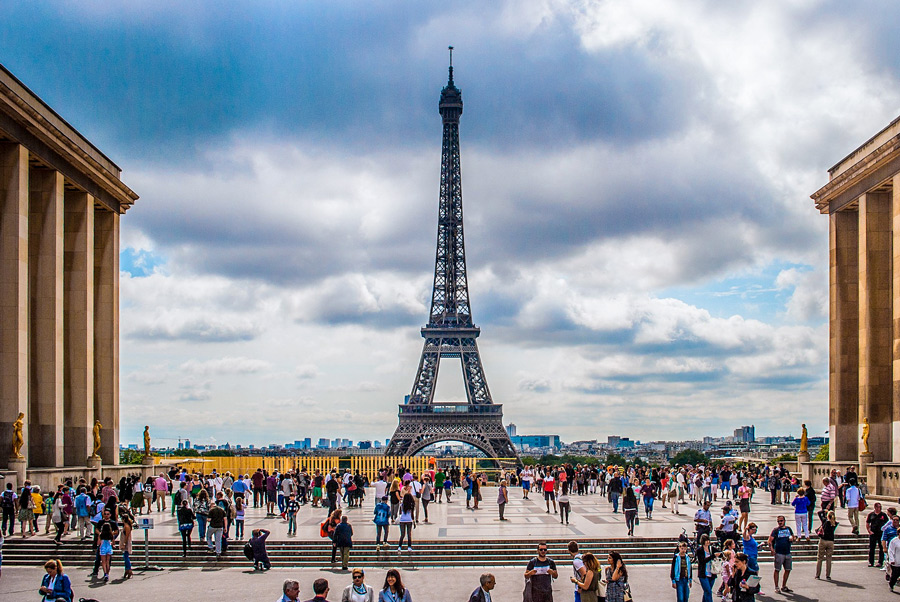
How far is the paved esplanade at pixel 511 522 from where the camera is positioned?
30.6 metres

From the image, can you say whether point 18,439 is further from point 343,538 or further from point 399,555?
point 343,538

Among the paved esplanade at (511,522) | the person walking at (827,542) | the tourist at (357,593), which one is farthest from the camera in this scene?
the paved esplanade at (511,522)

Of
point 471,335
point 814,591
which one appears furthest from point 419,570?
point 471,335

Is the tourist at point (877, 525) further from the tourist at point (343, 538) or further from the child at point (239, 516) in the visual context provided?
the child at point (239, 516)

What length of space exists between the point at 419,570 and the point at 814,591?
31.7 feet

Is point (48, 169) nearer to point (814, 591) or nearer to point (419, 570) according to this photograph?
point (419, 570)

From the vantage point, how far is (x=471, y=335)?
114688mm

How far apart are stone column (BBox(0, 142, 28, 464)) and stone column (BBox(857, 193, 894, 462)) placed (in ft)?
119

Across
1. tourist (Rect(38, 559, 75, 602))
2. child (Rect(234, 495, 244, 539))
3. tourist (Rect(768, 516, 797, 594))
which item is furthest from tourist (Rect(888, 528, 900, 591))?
tourist (Rect(38, 559, 75, 602))

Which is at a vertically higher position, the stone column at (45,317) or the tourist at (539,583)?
the stone column at (45,317)

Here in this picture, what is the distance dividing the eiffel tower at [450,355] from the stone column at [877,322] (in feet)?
202

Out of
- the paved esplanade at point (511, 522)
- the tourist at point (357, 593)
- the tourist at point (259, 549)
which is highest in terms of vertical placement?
the tourist at point (357, 593)

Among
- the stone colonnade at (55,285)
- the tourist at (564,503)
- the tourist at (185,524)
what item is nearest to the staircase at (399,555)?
the tourist at (185,524)

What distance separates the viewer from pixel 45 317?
43.4 meters
